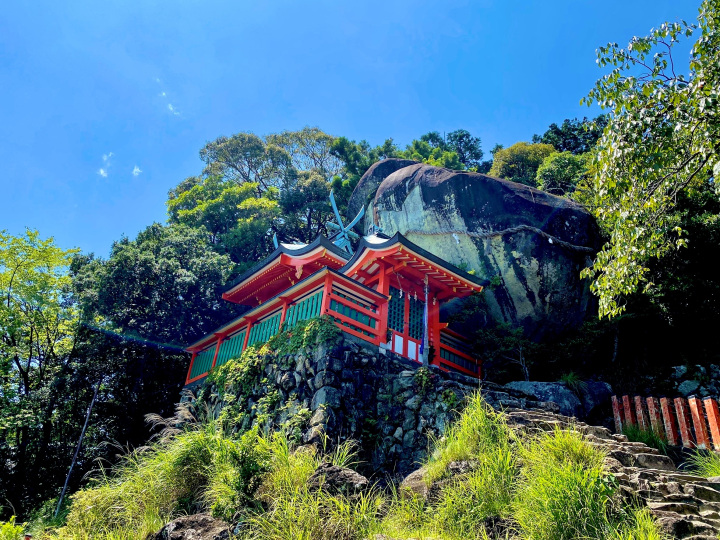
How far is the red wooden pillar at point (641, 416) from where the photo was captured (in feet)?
28.1

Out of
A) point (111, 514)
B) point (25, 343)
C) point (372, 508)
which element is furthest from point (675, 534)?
point (25, 343)

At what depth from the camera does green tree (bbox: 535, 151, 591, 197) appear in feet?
70.3

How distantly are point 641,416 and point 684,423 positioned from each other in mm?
814

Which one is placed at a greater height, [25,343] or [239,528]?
[25,343]

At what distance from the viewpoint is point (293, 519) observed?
5406 millimetres

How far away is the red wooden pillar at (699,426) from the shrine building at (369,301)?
568cm

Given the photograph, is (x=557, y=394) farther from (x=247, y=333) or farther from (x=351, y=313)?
(x=247, y=333)

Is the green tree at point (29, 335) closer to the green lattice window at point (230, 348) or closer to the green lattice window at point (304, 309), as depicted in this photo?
the green lattice window at point (230, 348)

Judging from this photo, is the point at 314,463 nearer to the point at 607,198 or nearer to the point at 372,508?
the point at 372,508

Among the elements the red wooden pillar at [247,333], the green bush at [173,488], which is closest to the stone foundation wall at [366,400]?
the green bush at [173,488]

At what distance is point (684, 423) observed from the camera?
7.90 metres

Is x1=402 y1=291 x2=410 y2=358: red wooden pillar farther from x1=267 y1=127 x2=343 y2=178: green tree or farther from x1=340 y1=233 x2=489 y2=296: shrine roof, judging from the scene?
x1=267 y1=127 x2=343 y2=178: green tree

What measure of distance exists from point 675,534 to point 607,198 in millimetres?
4463

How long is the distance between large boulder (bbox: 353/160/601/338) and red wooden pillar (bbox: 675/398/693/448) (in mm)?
7645
